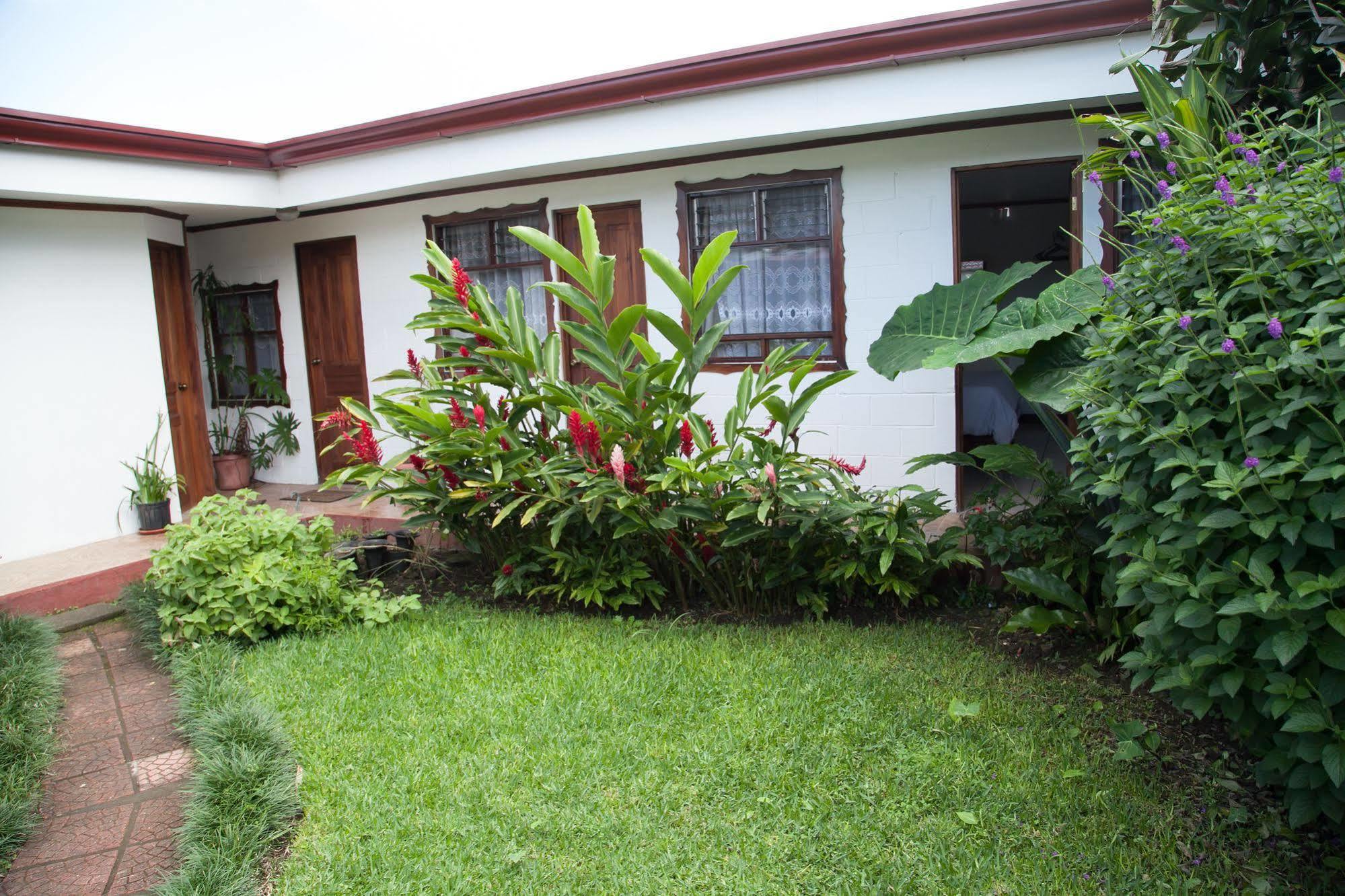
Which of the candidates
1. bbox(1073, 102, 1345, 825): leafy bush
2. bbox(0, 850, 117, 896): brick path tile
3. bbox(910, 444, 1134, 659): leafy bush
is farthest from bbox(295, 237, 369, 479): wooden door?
bbox(1073, 102, 1345, 825): leafy bush

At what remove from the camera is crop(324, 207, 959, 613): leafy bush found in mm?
4152

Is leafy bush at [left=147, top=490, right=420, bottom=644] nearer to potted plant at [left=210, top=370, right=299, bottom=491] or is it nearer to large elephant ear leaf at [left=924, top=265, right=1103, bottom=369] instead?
large elephant ear leaf at [left=924, top=265, right=1103, bottom=369]

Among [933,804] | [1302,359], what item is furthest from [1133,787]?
[1302,359]

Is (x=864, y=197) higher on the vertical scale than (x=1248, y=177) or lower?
higher

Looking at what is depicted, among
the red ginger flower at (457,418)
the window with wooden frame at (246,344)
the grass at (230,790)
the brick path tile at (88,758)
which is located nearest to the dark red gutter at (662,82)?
the window with wooden frame at (246,344)

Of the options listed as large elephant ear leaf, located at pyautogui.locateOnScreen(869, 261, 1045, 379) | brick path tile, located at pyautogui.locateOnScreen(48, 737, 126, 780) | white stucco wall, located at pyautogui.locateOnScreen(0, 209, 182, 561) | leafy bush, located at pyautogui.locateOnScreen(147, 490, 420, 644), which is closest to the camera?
brick path tile, located at pyautogui.locateOnScreen(48, 737, 126, 780)

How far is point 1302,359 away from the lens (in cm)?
203

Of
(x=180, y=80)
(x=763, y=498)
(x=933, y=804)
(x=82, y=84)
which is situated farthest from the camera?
(x=180, y=80)

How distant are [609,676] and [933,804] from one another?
4.68ft

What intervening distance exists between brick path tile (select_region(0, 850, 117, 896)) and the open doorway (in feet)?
15.4

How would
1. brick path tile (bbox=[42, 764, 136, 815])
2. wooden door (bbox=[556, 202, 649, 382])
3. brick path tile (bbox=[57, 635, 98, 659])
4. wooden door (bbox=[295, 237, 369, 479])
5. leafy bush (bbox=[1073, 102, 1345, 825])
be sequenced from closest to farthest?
leafy bush (bbox=[1073, 102, 1345, 825]) → brick path tile (bbox=[42, 764, 136, 815]) → brick path tile (bbox=[57, 635, 98, 659]) → wooden door (bbox=[556, 202, 649, 382]) → wooden door (bbox=[295, 237, 369, 479])

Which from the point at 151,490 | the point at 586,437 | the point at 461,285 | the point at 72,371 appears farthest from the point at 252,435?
the point at 586,437

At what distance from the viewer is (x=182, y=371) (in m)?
7.46

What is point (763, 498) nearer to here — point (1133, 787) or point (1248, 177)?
point (1133, 787)
